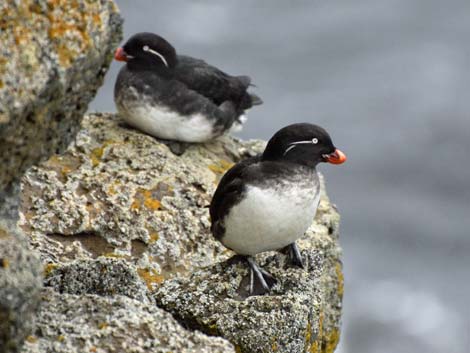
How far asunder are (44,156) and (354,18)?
18146mm

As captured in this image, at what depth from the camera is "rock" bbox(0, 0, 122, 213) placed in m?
4.42

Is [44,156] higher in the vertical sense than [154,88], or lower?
lower

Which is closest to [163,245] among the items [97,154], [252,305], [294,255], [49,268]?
[294,255]

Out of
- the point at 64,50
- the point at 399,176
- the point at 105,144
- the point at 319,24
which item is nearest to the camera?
the point at 64,50

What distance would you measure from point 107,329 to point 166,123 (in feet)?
17.9

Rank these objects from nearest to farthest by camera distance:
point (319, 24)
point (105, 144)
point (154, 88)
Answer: point (105, 144) → point (154, 88) → point (319, 24)

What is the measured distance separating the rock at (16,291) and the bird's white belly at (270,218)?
9.08ft

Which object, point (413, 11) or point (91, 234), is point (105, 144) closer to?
point (91, 234)

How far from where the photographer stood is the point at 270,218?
22.5 feet

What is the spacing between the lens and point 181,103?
10.4 meters

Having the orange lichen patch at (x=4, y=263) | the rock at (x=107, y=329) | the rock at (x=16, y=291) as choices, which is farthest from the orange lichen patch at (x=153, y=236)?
the orange lichen patch at (x=4, y=263)

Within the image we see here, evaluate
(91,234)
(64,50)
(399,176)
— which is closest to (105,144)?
(91,234)

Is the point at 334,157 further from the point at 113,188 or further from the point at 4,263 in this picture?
the point at 4,263

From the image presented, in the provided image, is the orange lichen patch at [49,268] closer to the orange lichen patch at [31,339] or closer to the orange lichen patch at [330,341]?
the orange lichen patch at [31,339]
